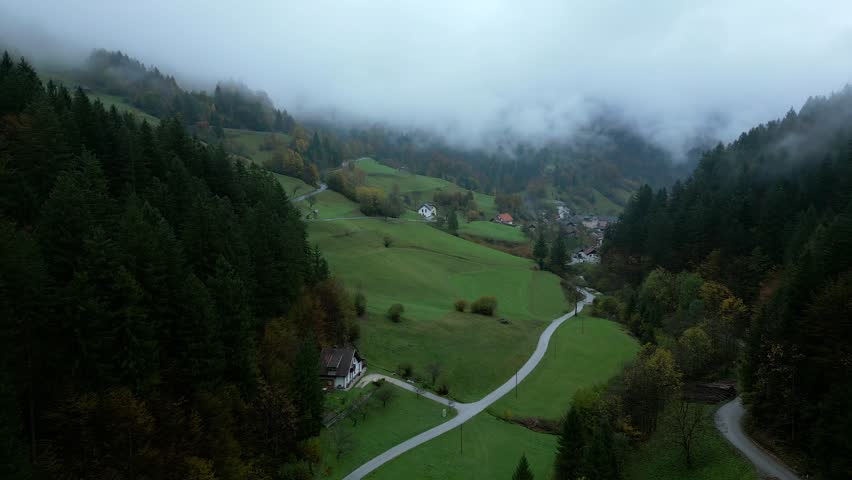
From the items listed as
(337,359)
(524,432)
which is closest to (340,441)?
(337,359)

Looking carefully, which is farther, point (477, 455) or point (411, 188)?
point (411, 188)

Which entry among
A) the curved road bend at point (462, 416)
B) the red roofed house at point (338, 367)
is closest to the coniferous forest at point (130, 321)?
the curved road bend at point (462, 416)

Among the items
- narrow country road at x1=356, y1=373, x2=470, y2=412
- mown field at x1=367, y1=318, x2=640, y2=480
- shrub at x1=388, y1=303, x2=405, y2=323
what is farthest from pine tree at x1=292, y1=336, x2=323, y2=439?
shrub at x1=388, y1=303, x2=405, y2=323

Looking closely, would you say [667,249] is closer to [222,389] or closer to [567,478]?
[567,478]

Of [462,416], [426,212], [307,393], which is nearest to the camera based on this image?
[307,393]

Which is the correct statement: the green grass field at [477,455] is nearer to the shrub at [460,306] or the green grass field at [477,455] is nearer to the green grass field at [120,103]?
the shrub at [460,306]

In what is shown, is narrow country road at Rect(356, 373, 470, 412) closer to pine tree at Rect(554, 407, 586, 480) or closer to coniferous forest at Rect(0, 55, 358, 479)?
coniferous forest at Rect(0, 55, 358, 479)

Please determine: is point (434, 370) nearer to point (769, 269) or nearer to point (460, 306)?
point (460, 306)
